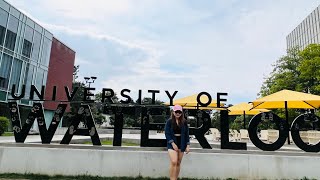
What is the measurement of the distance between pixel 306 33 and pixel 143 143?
5838cm

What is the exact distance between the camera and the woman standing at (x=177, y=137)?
5535 mm

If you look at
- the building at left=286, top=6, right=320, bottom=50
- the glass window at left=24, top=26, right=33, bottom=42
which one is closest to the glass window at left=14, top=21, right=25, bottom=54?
the glass window at left=24, top=26, right=33, bottom=42

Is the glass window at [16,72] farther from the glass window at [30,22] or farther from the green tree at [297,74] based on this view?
the green tree at [297,74]

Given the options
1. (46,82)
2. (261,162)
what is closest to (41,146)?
Result: (261,162)

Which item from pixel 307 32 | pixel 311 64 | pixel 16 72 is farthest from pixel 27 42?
pixel 307 32

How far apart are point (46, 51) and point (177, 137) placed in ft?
109

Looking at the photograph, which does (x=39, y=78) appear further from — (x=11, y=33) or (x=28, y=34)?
(x=11, y=33)

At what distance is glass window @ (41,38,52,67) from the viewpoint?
34.1 meters

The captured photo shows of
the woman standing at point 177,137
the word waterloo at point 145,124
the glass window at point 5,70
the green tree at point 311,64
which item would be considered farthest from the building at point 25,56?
the green tree at point 311,64

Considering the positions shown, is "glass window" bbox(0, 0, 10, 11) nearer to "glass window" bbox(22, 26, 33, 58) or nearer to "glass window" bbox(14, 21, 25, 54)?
"glass window" bbox(14, 21, 25, 54)

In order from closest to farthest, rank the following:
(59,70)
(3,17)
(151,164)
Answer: (151,164) → (3,17) → (59,70)

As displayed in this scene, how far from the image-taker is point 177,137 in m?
5.73

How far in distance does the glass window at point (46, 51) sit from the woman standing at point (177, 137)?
32.2 meters

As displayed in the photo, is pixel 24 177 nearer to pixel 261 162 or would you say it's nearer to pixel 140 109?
pixel 140 109
